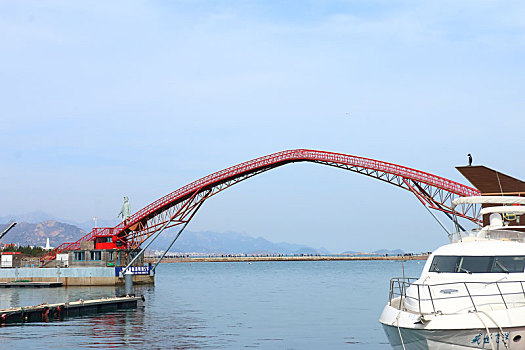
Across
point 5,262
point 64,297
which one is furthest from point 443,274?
point 5,262

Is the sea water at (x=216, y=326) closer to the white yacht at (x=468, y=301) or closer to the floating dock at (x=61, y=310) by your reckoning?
the floating dock at (x=61, y=310)

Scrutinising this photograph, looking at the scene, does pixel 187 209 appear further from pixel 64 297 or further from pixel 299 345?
pixel 299 345

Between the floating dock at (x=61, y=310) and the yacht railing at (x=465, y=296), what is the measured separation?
27.4 metres

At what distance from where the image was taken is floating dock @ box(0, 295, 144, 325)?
39219 millimetres

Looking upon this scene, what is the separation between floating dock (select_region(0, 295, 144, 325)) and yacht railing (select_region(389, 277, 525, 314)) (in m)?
27.4

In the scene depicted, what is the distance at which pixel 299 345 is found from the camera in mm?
31844

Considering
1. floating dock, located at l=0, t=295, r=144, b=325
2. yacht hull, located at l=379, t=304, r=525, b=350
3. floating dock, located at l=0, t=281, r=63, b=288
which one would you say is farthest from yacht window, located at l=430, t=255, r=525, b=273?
floating dock, located at l=0, t=281, r=63, b=288

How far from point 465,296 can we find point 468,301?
22 centimetres

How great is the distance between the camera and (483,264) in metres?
21.6

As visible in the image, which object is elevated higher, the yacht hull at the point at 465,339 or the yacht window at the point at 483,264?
the yacht window at the point at 483,264

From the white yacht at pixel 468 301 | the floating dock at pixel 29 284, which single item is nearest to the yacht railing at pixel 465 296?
the white yacht at pixel 468 301

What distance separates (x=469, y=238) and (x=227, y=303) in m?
35.9

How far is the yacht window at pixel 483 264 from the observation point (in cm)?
2133

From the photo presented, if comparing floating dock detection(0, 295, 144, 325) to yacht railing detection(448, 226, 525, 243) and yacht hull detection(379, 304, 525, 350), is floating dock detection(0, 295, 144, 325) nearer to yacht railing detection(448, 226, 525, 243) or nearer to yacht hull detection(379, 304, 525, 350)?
yacht railing detection(448, 226, 525, 243)
